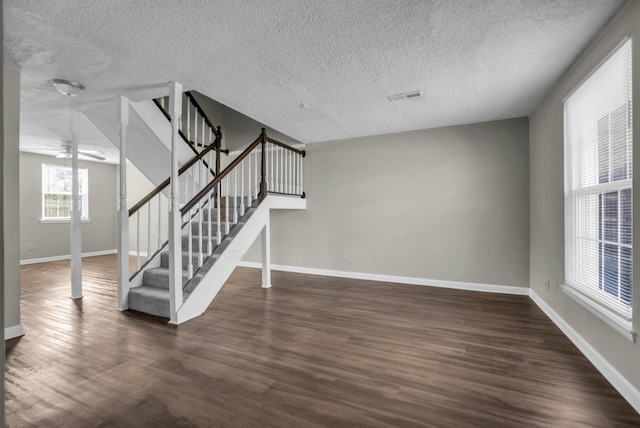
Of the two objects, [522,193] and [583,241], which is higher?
[522,193]

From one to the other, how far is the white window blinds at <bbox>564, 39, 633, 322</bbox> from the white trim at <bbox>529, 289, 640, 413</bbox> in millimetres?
374

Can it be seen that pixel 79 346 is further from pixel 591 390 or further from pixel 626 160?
pixel 626 160

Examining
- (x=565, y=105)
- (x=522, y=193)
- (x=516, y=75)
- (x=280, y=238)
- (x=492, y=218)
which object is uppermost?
(x=516, y=75)

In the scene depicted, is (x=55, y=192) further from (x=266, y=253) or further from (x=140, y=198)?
(x=266, y=253)

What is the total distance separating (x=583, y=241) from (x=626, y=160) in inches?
34.9

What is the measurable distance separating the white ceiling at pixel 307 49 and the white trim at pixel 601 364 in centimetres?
236

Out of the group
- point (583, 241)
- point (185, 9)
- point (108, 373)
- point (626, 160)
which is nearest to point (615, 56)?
point (626, 160)

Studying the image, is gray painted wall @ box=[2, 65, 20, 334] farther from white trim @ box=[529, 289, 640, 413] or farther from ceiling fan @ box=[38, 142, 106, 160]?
white trim @ box=[529, 289, 640, 413]

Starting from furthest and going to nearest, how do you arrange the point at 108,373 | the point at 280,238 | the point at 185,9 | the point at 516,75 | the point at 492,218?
the point at 280,238 < the point at 492,218 < the point at 516,75 < the point at 108,373 < the point at 185,9

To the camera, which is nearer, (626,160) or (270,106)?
(626,160)

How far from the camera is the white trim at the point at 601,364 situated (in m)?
1.82

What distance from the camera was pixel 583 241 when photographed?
2611 millimetres

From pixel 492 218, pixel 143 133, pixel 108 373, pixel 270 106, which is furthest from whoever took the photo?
pixel 492 218

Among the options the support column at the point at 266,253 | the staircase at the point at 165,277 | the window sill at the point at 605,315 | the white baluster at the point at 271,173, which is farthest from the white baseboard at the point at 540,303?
the staircase at the point at 165,277
